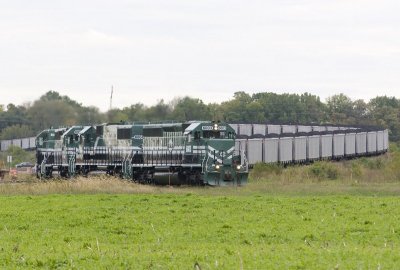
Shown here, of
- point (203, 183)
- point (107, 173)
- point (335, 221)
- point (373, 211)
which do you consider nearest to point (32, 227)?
point (335, 221)

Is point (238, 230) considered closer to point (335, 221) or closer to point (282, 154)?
point (335, 221)

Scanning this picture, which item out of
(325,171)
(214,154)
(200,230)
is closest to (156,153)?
(214,154)

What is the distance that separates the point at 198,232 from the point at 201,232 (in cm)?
9

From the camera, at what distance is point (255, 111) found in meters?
118

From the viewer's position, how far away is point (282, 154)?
6850cm

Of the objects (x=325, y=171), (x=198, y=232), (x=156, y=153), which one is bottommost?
(x=198, y=232)

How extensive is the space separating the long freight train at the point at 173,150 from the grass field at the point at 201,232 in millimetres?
7356

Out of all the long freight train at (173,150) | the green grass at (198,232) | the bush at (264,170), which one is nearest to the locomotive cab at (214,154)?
the long freight train at (173,150)

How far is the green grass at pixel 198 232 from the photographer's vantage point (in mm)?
15398

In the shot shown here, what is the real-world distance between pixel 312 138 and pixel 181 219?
45604 millimetres

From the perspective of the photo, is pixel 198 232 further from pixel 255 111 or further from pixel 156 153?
pixel 255 111

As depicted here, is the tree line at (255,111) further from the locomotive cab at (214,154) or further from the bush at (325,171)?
the locomotive cab at (214,154)

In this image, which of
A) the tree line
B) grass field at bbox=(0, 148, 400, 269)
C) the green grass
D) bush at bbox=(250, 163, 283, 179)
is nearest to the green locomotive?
grass field at bbox=(0, 148, 400, 269)

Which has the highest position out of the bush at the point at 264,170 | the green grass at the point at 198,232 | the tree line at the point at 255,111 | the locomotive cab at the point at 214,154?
the tree line at the point at 255,111
